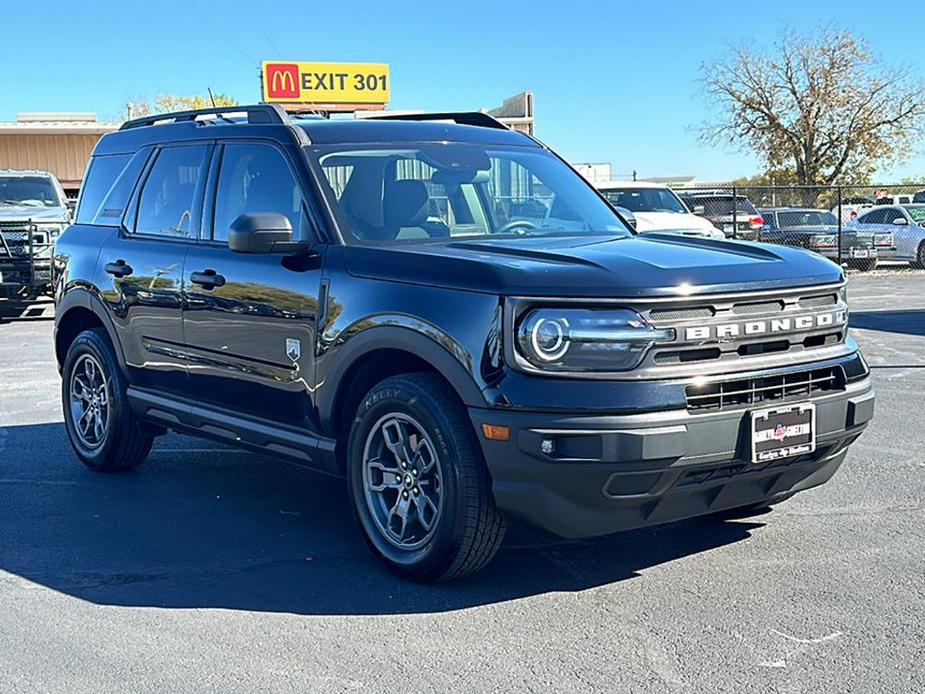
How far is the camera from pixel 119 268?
22.1 feet

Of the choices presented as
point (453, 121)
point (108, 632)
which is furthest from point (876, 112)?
point (108, 632)

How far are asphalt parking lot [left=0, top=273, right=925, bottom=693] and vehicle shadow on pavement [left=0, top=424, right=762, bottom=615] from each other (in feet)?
0.05

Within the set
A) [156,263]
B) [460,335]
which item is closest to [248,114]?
[156,263]

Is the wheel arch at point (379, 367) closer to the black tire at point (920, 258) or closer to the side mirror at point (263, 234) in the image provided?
the side mirror at point (263, 234)

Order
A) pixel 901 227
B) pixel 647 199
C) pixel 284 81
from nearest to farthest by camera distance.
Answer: pixel 647 199
pixel 901 227
pixel 284 81

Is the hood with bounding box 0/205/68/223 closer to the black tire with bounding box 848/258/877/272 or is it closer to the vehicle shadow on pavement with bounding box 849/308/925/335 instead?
the vehicle shadow on pavement with bounding box 849/308/925/335

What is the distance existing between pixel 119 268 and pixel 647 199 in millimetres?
14470

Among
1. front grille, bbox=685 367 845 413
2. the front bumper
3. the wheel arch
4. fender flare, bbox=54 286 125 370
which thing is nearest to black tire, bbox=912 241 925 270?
fender flare, bbox=54 286 125 370

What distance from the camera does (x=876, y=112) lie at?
47844mm

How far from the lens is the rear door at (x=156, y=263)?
20.6 ft

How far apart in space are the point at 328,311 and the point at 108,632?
1626mm

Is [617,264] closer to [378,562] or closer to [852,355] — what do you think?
[852,355]

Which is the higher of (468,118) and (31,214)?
(468,118)

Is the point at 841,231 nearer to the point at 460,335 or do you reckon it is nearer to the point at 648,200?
the point at 648,200
